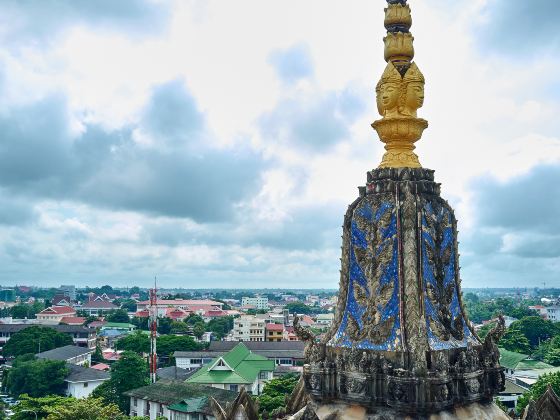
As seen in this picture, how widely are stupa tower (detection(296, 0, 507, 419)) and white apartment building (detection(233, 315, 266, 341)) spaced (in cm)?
10179

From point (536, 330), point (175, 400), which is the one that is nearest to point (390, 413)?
point (175, 400)

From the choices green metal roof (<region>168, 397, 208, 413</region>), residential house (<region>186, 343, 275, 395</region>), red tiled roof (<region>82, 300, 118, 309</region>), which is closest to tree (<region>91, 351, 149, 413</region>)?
residential house (<region>186, 343, 275, 395</region>)

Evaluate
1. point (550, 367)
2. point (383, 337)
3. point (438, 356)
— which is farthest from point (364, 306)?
point (550, 367)

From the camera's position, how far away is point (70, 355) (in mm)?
70812

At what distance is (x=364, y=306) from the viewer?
22.7 feet

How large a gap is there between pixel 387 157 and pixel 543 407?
12.0ft

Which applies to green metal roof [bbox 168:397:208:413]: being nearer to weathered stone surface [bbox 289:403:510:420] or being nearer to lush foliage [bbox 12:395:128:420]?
lush foliage [bbox 12:395:128:420]

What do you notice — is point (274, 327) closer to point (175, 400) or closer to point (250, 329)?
point (250, 329)

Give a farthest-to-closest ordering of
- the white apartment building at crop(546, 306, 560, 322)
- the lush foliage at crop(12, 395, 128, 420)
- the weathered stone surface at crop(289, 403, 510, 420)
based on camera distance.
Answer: the white apartment building at crop(546, 306, 560, 322)
the lush foliage at crop(12, 395, 128, 420)
the weathered stone surface at crop(289, 403, 510, 420)

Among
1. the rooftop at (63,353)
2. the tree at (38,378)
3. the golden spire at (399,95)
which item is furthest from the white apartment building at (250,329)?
the golden spire at (399,95)

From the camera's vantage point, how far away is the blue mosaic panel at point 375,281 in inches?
259

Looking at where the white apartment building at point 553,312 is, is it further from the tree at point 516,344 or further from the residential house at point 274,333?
the tree at point 516,344

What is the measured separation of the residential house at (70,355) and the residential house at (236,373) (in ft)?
72.1

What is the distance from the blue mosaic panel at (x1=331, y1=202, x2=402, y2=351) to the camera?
6.59 metres
